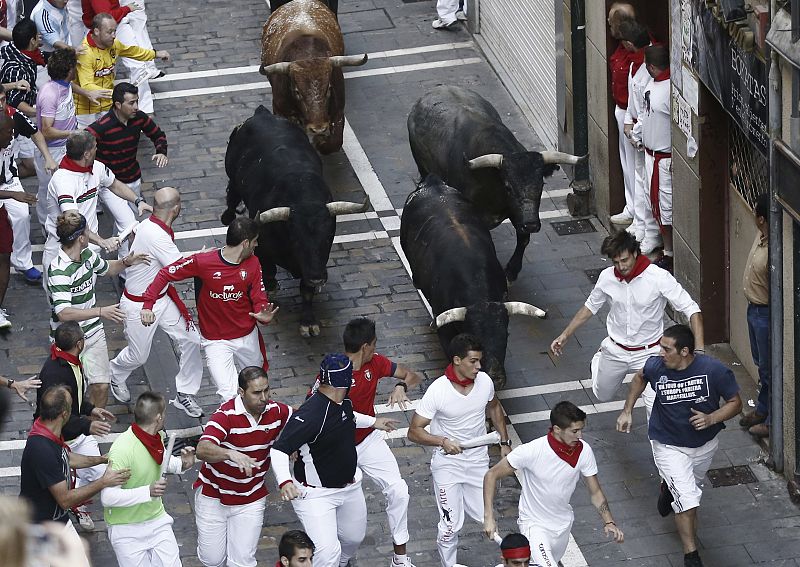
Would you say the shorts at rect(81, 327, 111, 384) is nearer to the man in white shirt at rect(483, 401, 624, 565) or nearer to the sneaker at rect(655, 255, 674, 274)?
the man in white shirt at rect(483, 401, 624, 565)

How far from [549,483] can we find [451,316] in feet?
10.4

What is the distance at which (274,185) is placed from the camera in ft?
49.3

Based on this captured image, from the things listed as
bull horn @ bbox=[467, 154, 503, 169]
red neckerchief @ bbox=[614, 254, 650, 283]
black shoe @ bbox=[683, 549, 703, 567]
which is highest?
red neckerchief @ bbox=[614, 254, 650, 283]

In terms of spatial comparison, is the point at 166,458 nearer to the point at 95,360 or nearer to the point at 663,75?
the point at 95,360

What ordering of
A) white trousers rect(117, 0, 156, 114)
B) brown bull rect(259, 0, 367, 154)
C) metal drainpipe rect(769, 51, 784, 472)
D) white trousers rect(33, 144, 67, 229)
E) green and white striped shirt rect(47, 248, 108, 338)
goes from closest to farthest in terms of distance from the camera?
metal drainpipe rect(769, 51, 784, 472) → green and white striped shirt rect(47, 248, 108, 338) → white trousers rect(33, 144, 67, 229) → brown bull rect(259, 0, 367, 154) → white trousers rect(117, 0, 156, 114)

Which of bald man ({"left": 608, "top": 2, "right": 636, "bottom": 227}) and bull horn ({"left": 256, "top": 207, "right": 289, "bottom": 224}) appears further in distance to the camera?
bald man ({"left": 608, "top": 2, "right": 636, "bottom": 227})

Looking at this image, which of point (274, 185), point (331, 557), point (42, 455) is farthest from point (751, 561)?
point (274, 185)

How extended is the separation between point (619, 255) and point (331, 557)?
10.9 feet

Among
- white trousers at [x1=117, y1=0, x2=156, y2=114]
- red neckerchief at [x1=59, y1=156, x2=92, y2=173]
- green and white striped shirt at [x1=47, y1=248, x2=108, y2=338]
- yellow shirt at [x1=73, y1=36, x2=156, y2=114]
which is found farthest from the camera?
white trousers at [x1=117, y1=0, x2=156, y2=114]

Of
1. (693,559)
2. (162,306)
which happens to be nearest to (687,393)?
(693,559)

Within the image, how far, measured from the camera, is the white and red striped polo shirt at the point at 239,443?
32.8 feet

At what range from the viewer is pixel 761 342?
12.1 m

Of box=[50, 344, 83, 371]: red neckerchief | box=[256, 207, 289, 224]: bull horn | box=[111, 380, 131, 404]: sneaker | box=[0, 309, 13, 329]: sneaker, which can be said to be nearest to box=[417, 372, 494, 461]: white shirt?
box=[50, 344, 83, 371]: red neckerchief

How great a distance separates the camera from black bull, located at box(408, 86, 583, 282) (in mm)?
14727
